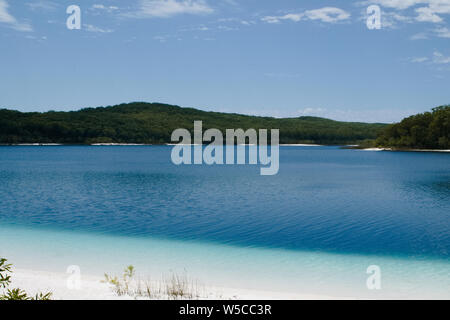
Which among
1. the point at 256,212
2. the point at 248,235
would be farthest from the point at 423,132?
the point at 248,235

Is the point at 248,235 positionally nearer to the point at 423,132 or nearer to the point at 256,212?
the point at 256,212

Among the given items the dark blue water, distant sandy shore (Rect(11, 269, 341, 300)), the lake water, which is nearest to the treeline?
the dark blue water

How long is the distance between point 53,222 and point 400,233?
15368 millimetres

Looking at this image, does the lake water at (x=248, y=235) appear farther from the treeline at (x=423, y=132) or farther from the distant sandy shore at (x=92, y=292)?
the treeline at (x=423, y=132)

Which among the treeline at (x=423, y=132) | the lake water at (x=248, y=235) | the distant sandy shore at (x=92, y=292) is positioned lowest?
the lake water at (x=248, y=235)

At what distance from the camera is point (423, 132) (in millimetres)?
121375

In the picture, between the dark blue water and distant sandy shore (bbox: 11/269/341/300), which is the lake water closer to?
the dark blue water

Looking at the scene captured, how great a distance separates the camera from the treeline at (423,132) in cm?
11606

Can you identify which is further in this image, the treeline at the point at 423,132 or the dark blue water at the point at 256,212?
the treeline at the point at 423,132

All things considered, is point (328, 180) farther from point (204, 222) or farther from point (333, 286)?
point (333, 286)

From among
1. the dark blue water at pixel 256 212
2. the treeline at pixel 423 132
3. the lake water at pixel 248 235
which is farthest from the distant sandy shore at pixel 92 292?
the treeline at pixel 423 132

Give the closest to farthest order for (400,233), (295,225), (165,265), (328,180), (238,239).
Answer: (165,265) < (238,239) < (400,233) < (295,225) < (328,180)

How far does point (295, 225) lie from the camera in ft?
63.1

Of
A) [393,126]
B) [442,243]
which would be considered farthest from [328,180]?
[393,126]
